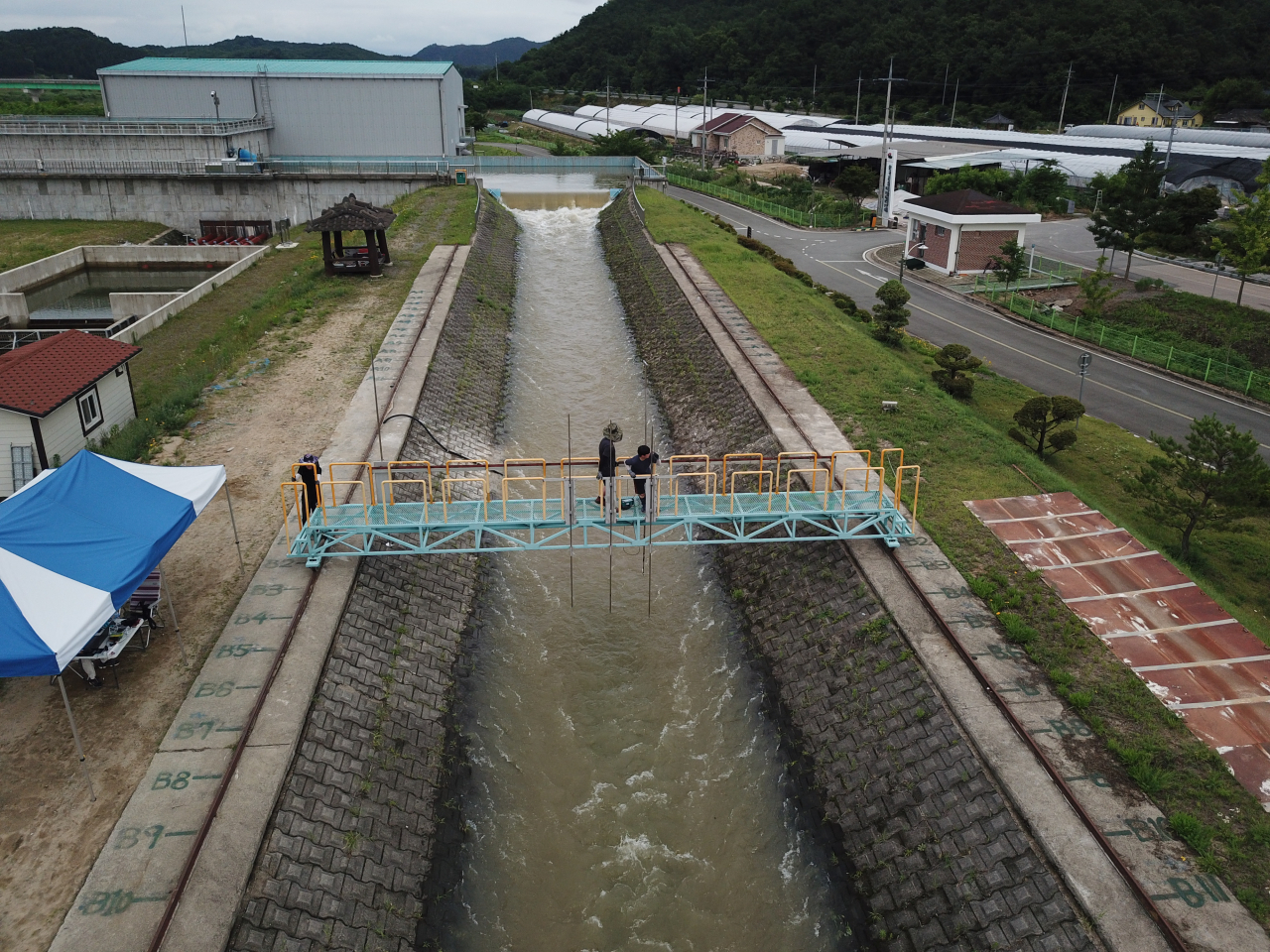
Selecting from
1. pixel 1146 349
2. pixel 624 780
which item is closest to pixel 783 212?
pixel 1146 349

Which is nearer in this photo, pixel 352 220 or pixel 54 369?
pixel 54 369

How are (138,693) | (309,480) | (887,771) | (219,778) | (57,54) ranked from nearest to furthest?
1. (219,778)
2. (887,771)
3. (138,693)
4. (309,480)
5. (57,54)

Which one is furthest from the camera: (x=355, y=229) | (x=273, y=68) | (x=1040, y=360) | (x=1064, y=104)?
(x=1064, y=104)

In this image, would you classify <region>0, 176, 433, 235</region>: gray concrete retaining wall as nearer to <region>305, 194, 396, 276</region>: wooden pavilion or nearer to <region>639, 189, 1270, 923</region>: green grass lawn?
<region>305, 194, 396, 276</region>: wooden pavilion

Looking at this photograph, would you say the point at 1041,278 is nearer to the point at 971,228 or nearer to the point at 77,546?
the point at 971,228

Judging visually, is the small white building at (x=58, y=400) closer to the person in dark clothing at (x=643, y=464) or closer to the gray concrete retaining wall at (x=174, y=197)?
the person in dark clothing at (x=643, y=464)

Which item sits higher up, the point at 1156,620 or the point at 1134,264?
the point at 1134,264

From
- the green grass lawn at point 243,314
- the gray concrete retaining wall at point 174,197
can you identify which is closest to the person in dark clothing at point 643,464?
the green grass lawn at point 243,314

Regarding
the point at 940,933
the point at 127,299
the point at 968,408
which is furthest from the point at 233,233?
the point at 940,933
